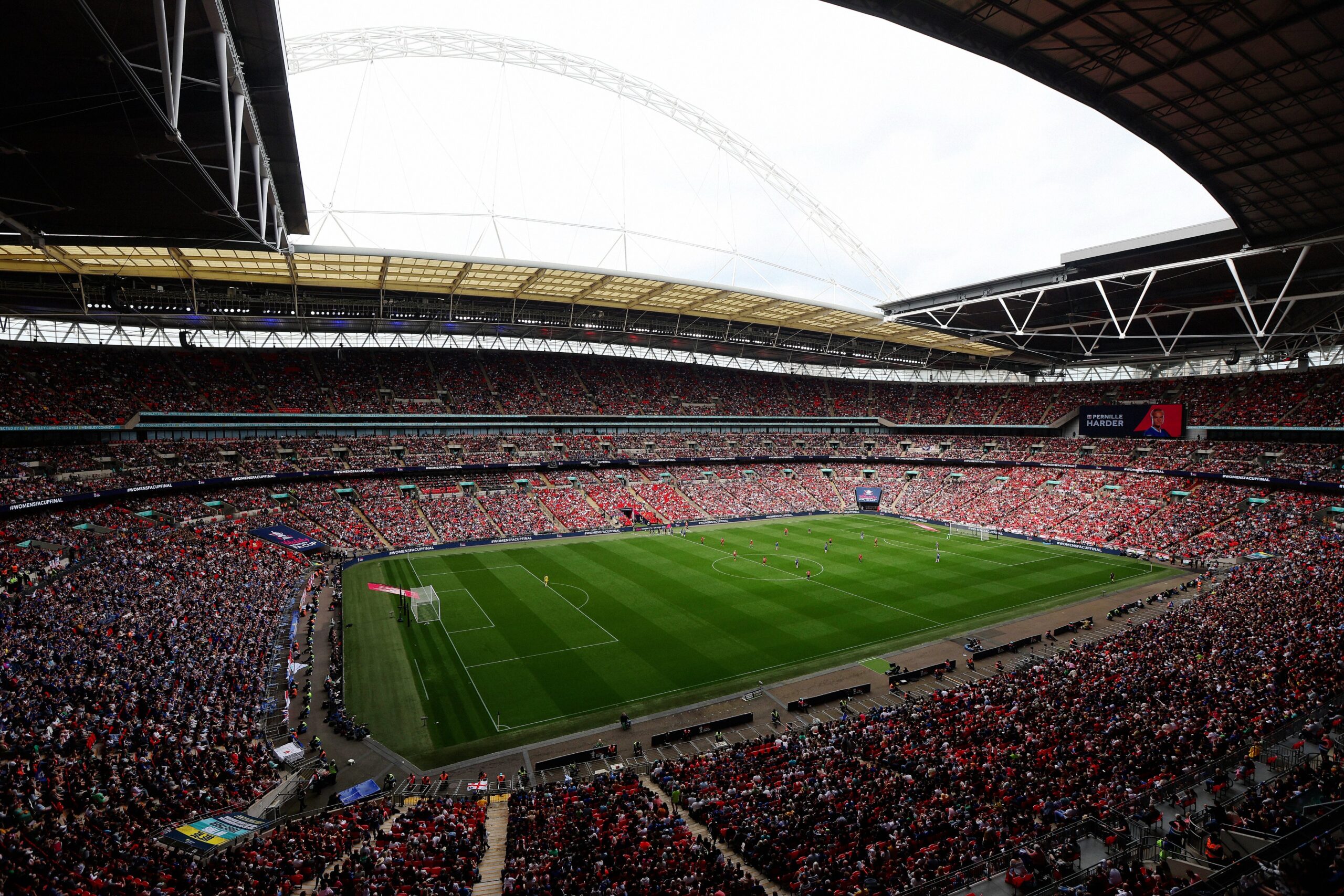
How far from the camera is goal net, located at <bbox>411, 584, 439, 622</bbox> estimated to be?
31547 mm

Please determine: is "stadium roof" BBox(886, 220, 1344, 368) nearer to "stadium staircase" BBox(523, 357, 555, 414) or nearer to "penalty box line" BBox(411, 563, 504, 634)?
"stadium staircase" BBox(523, 357, 555, 414)

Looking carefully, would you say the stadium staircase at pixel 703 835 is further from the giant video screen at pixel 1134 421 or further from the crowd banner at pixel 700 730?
the giant video screen at pixel 1134 421

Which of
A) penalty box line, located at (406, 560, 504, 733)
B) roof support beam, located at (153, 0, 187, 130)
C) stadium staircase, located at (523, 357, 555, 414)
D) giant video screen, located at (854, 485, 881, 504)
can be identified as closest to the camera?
roof support beam, located at (153, 0, 187, 130)

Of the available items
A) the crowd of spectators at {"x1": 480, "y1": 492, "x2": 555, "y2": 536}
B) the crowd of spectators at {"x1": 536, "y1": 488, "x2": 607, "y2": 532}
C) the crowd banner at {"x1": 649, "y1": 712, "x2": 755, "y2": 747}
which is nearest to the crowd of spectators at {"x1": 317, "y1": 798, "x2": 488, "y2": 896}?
the crowd banner at {"x1": 649, "y1": 712, "x2": 755, "y2": 747}

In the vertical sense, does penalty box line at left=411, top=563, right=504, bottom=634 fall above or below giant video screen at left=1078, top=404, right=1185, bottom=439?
below

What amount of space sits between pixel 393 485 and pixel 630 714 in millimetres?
38458

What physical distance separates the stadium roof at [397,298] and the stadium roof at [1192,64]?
28.4m

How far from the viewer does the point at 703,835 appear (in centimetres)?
1480

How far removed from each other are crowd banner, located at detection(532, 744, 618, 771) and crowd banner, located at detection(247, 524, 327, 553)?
2865cm

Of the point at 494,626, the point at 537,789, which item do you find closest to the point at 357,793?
the point at 537,789

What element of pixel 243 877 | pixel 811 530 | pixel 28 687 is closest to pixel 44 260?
pixel 28 687

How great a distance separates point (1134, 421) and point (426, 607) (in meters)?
62.8

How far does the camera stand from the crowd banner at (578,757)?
63.3ft

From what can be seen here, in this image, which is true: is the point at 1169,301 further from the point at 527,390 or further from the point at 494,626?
the point at 527,390
